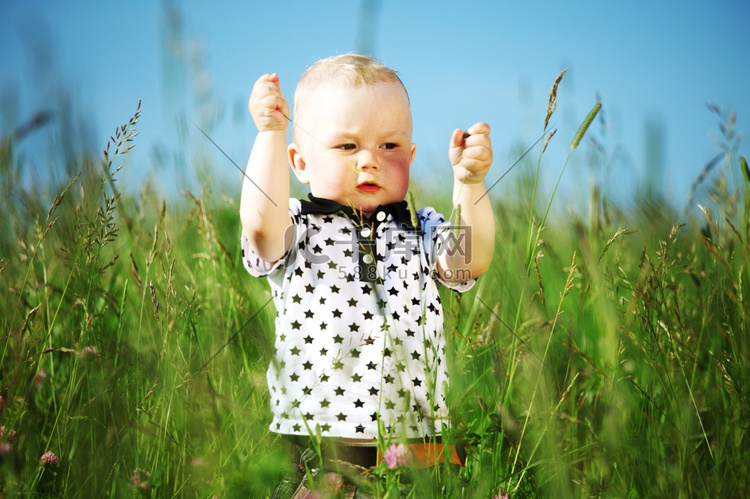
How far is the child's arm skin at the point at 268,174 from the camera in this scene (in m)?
1.58

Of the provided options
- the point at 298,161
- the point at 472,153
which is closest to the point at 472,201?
the point at 472,153

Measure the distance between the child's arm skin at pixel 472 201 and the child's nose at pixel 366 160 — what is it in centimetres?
20

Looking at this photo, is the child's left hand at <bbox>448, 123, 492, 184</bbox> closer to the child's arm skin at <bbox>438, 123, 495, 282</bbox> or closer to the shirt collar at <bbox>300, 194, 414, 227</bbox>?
the child's arm skin at <bbox>438, 123, 495, 282</bbox>

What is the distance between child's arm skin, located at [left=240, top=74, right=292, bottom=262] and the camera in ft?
5.17

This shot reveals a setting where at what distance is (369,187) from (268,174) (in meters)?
0.27

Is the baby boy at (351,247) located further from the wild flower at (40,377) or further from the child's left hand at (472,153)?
the wild flower at (40,377)

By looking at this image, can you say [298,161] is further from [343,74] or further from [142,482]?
[142,482]

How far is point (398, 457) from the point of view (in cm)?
136

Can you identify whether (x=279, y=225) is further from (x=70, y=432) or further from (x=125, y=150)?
(x=70, y=432)

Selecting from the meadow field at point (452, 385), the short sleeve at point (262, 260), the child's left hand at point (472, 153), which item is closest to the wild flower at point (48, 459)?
the meadow field at point (452, 385)

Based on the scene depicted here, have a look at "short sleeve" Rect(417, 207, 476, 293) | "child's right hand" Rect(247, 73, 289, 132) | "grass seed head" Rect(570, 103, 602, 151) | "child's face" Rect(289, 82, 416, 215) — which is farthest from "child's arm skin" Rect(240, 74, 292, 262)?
"grass seed head" Rect(570, 103, 602, 151)

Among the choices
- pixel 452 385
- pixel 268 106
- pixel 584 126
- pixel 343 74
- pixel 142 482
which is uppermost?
pixel 343 74

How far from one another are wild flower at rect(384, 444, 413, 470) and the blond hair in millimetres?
894

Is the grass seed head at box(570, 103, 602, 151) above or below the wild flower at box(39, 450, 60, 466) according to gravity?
above
